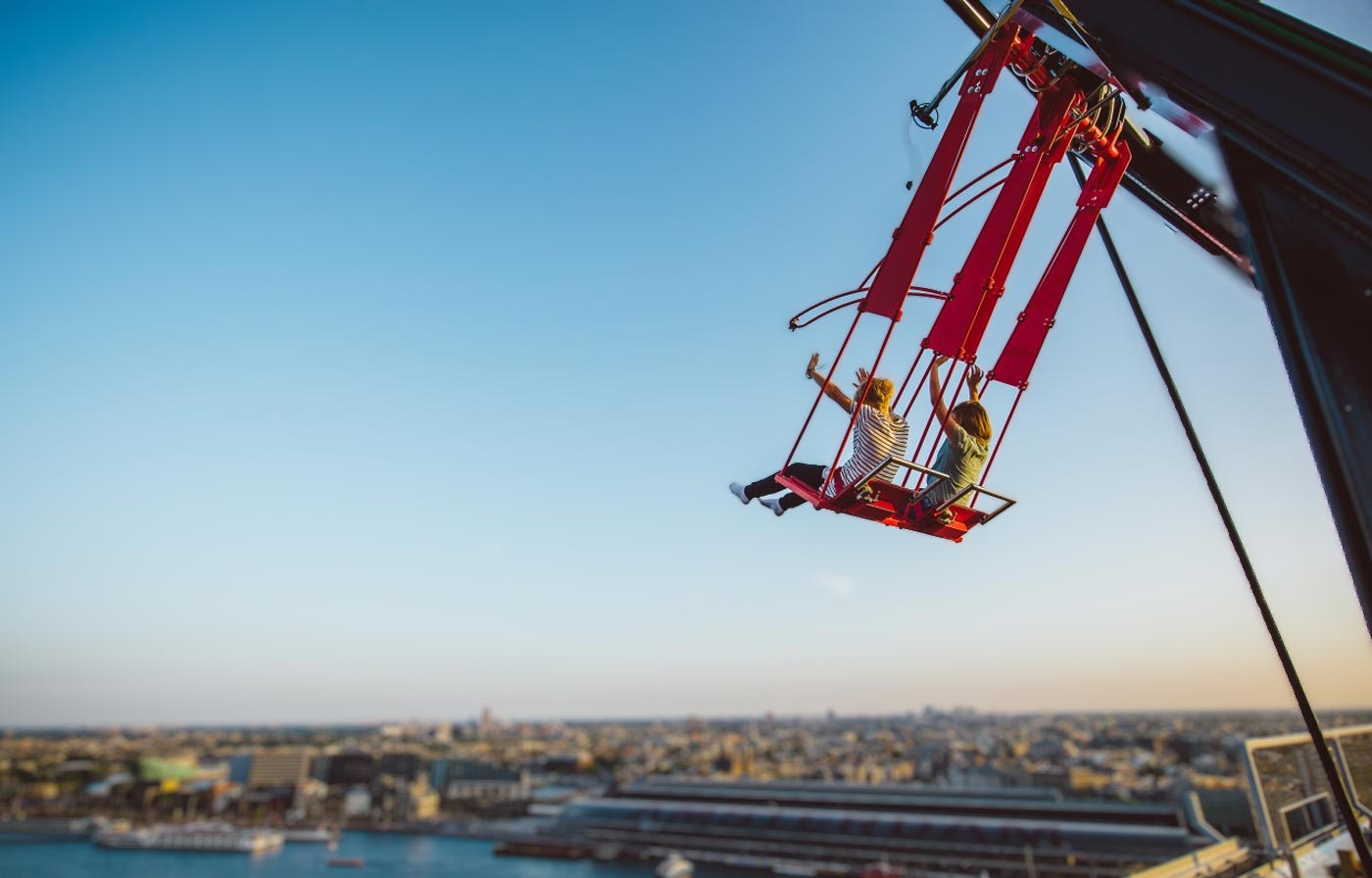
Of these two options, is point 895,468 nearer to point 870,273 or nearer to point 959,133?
point 870,273

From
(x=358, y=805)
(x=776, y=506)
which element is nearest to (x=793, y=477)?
(x=776, y=506)

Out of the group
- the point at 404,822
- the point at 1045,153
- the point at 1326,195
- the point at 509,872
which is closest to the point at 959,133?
the point at 1045,153

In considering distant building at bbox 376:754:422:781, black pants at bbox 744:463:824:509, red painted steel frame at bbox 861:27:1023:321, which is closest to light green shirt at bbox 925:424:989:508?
black pants at bbox 744:463:824:509

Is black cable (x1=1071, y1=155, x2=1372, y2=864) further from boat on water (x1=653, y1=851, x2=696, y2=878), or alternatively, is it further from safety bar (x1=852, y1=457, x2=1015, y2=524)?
boat on water (x1=653, y1=851, x2=696, y2=878)

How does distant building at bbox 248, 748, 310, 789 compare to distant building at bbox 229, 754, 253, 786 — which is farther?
distant building at bbox 229, 754, 253, 786

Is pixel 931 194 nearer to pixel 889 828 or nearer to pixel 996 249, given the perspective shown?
pixel 996 249

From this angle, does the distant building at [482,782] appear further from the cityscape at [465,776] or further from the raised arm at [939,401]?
the raised arm at [939,401]
